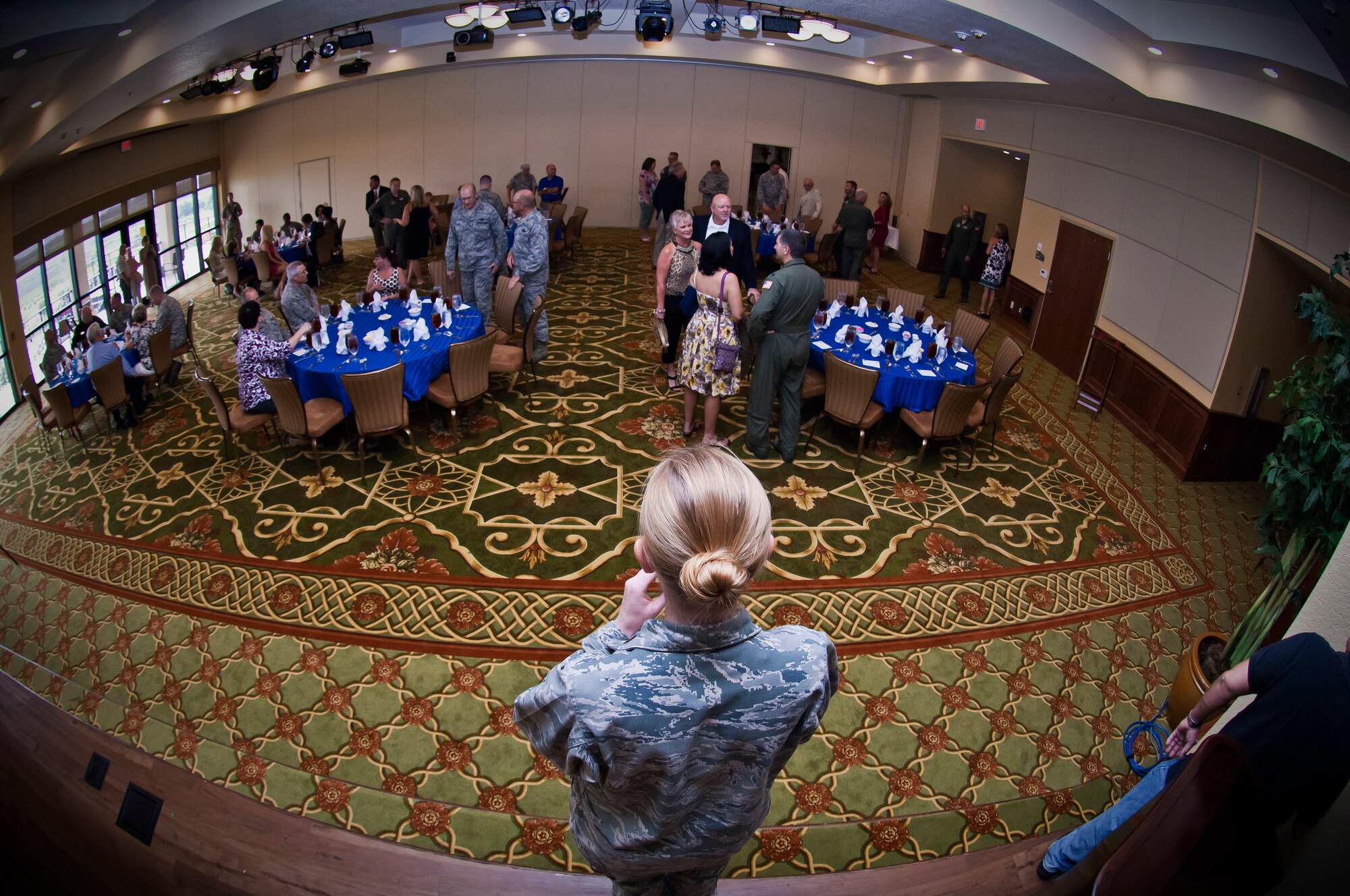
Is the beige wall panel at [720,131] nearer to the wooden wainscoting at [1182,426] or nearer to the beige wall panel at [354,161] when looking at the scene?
the beige wall panel at [354,161]

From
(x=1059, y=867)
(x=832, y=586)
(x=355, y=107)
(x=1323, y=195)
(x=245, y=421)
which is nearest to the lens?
(x=1059, y=867)

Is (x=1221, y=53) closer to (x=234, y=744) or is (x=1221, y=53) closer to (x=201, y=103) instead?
(x=234, y=744)

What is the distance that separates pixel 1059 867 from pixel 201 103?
46.5 feet

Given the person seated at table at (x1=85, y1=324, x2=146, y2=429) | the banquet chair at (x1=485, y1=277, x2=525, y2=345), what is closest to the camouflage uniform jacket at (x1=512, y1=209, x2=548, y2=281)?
the banquet chair at (x1=485, y1=277, x2=525, y2=345)

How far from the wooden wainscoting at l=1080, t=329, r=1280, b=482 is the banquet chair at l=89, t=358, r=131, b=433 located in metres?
9.48

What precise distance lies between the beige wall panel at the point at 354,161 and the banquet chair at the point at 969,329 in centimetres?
1217

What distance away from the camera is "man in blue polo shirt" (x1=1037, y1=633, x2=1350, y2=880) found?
201 cm

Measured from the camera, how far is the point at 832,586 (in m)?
5.13

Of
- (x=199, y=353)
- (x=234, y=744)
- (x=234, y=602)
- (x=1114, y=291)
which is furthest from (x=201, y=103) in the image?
(x=1114, y=291)

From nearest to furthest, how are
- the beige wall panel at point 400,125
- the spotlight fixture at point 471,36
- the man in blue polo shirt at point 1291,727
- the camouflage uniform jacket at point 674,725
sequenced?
the camouflage uniform jacket at point 674,725, the man in blue polo shirt at point 1291,727, the spotlight fixture at point 471,36, the beige wall panel at point 400,125

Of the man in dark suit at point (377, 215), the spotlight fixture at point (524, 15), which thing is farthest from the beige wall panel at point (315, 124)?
the spotlight fixture at point (524, 15)

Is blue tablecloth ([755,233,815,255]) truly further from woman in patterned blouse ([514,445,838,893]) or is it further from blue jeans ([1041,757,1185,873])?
woman in patterned blouse ([514,445,838,893])

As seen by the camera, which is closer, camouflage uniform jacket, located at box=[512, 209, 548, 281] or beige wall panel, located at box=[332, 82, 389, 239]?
camouflage uniform jacket, located at box=[512, 209, 548, 281]

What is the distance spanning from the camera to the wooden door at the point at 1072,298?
886 cm
